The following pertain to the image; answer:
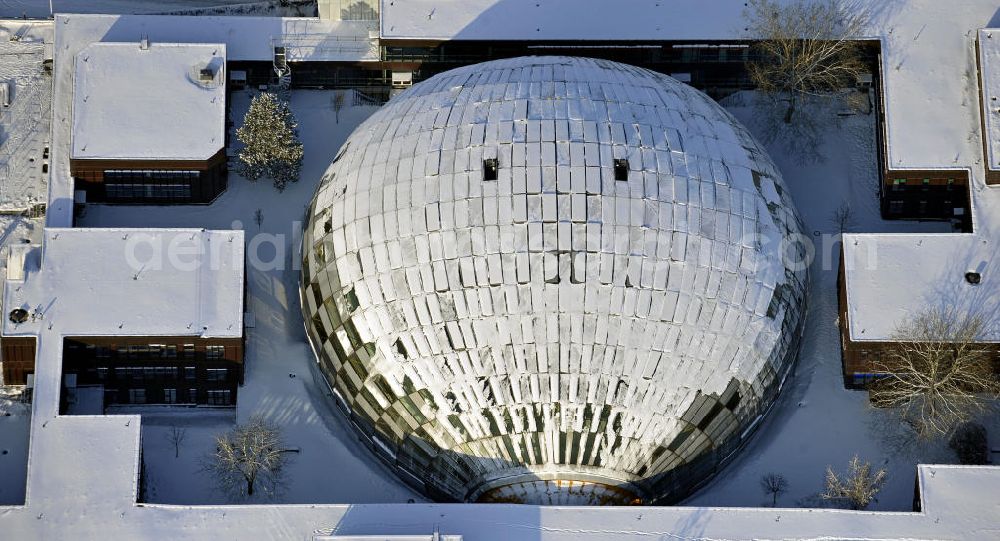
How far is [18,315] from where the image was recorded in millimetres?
96188

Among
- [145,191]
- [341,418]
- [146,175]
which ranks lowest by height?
[341,418]

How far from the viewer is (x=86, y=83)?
10169 cm

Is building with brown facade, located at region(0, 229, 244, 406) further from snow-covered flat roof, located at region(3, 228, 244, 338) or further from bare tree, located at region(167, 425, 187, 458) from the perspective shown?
bare tree, located at region(167, 425, 187, 458)

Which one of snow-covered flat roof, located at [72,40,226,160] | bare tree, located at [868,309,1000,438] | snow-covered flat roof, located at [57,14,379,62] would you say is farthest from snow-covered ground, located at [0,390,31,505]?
bare tree, located at [868,309,1000,438]

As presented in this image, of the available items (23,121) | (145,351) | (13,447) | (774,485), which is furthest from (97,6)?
(774,485)

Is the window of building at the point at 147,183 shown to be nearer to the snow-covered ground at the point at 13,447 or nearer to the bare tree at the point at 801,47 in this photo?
the snow-covered ground at the point at 13,447

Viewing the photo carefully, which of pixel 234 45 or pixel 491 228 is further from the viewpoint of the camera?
pixel 234 45

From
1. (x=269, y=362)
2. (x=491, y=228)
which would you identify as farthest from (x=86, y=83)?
(x=491, y=228)

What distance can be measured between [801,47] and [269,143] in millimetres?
26010

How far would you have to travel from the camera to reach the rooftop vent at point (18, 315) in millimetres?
96125

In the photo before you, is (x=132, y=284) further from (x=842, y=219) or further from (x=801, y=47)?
(x=801, y=47)

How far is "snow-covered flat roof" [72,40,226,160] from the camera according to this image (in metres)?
100

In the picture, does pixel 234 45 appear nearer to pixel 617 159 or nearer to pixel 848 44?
pixel 617 159

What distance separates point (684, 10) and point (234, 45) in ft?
72.9
